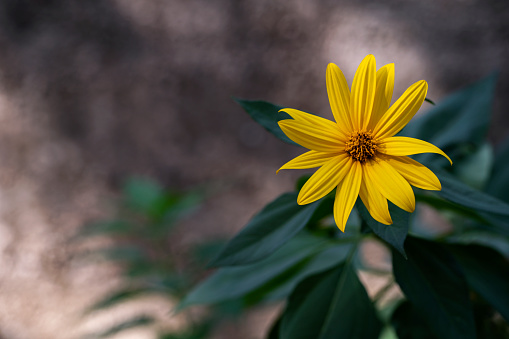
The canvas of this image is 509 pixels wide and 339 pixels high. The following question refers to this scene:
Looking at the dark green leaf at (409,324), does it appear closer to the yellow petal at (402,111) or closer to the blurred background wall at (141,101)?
the yellow petal at (402,111)

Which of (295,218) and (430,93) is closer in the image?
(295,218)

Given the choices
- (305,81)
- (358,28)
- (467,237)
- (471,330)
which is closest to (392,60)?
(358,28)

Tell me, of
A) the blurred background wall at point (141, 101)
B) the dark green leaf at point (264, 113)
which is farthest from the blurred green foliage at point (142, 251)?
the dark green leaf at point (264, 113)

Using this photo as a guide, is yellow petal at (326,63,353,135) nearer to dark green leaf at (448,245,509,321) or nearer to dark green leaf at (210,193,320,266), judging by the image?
dark green leaf at (210,193,320,266)

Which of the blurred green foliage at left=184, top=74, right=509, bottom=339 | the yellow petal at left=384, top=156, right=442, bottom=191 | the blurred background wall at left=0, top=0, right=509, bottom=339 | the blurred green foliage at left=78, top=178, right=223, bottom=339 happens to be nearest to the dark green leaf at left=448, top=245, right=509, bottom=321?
the blurred green foliage at left=184, top=74, right=509, bottom=339

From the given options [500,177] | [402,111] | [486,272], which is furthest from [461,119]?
[402,111]

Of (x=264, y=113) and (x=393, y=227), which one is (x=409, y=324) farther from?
(x=264, y=113)

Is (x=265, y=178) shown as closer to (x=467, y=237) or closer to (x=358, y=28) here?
(x=358, y=28)
